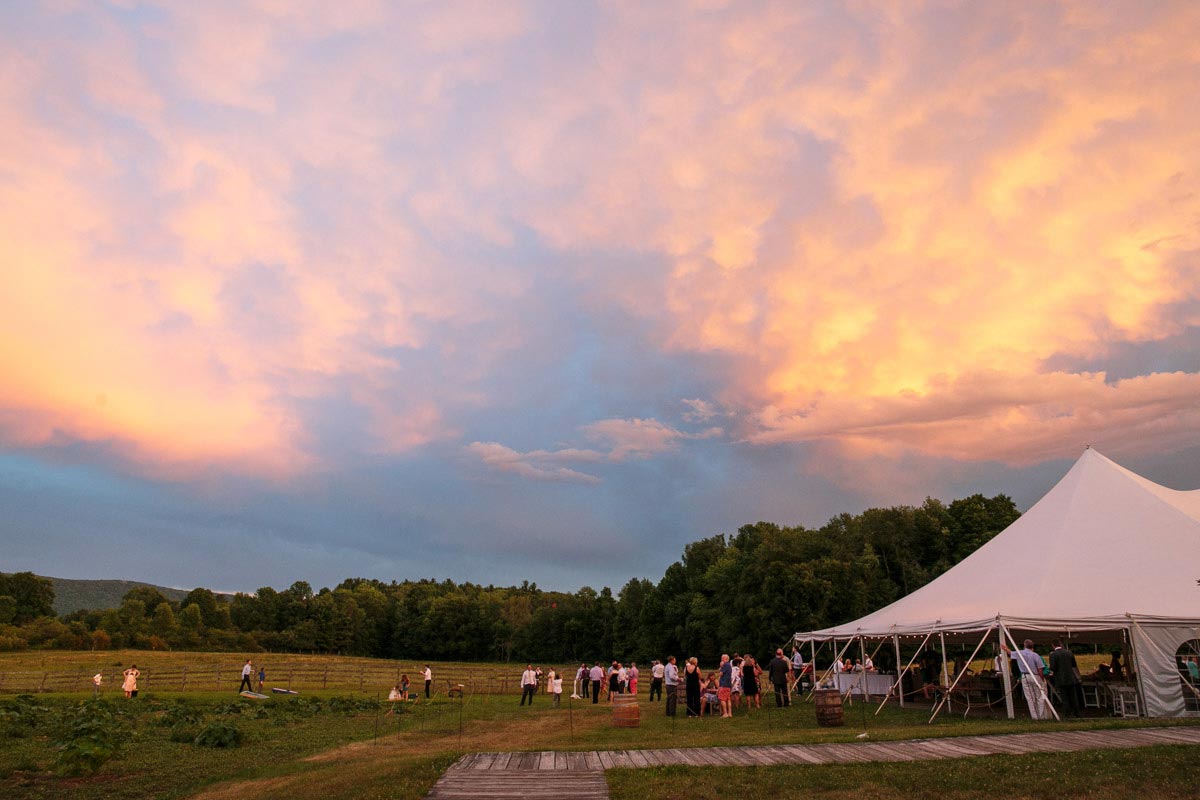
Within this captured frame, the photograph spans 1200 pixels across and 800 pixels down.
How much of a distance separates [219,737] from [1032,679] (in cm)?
1637

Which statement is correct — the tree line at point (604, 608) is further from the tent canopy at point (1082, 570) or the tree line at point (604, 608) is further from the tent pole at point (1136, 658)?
the tent pole at point (1136, 658)

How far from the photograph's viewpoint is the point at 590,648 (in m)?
91.2

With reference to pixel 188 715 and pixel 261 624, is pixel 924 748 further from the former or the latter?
pixel 261 624

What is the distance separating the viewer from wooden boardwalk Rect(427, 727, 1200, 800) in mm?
9219

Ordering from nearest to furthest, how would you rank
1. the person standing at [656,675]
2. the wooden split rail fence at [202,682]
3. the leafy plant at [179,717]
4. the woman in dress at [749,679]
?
1. the leafy plant at [179,717]
2. the woman in dress at [749,679]
3. the person standing at [656,675]
4. the wooden split rail fence at [202,682]

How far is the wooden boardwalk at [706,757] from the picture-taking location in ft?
30.2

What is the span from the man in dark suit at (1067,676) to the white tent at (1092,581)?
825 mm

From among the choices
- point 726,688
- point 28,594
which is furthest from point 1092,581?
point 28,594

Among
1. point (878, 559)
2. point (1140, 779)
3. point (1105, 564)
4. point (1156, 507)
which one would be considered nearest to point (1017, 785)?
point (1140, 779)

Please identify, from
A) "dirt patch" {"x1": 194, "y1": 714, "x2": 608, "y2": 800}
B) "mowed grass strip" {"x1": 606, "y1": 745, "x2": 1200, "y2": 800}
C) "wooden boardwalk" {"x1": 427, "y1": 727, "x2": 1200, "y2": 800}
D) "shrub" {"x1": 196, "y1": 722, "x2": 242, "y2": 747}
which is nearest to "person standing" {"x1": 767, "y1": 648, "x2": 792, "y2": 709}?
"dirt patch" {"x1": 194, "y1": 714, "x2": 608, "y2": 800}

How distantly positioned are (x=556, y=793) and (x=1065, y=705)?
12696 mm

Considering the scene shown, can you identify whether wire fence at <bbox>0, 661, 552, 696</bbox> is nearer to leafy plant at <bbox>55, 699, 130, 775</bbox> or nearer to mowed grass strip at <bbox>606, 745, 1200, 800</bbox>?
leafy plant at <bbox>55, 699, 130, 775</bbox>

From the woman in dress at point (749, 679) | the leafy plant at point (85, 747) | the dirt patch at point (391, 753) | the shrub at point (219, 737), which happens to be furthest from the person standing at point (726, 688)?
the leafy plant at point (85, 747)

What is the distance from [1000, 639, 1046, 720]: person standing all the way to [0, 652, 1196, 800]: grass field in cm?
71
